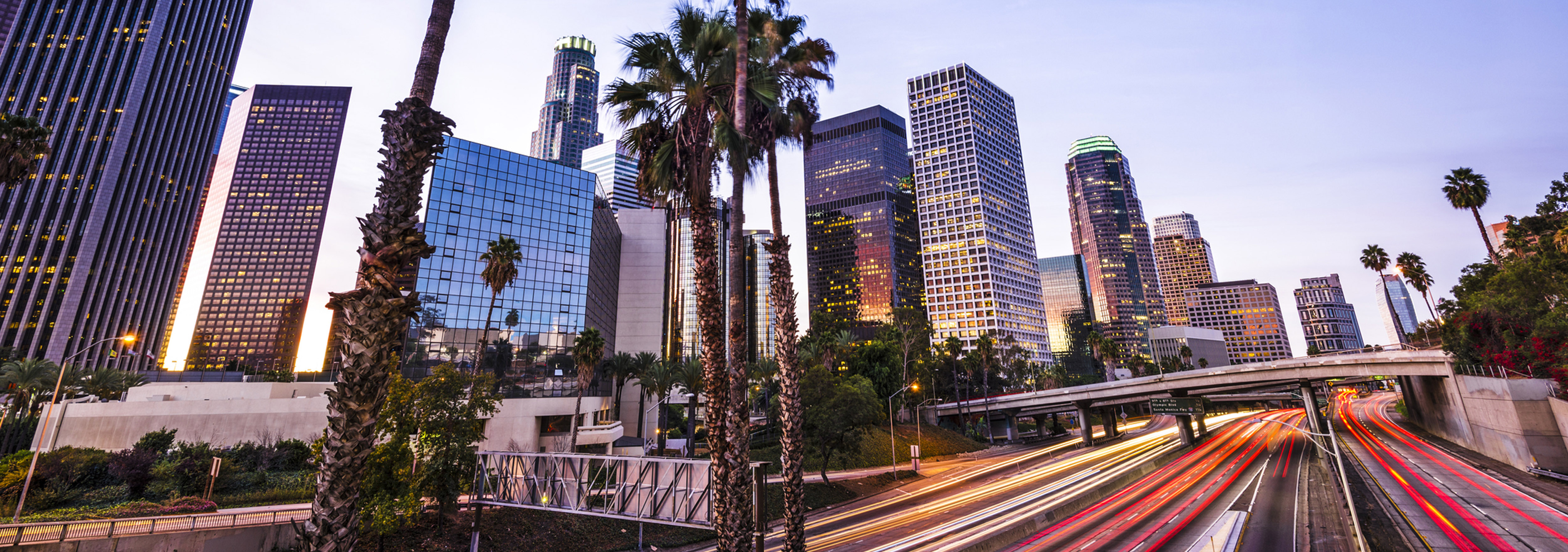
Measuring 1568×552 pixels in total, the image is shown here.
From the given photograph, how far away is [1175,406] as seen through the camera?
199ft

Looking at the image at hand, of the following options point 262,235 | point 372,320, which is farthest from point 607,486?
point 262,235

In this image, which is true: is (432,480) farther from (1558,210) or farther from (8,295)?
(8,295)

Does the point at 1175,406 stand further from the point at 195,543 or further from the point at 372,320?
the point at 195,543

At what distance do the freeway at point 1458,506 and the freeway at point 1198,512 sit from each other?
14.4 feet

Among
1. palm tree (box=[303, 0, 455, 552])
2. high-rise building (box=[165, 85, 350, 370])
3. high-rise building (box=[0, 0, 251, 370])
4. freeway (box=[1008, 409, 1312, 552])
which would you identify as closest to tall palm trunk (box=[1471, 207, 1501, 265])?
freeway (box=[1008, 409, 1312, 552])

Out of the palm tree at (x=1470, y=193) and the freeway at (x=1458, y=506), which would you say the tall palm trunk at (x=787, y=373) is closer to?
the freeway at (x=1458, y=506)

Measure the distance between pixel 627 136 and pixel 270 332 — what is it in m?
241

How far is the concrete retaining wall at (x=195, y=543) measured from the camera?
1588 centimetres

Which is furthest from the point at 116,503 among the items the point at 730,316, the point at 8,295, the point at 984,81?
the point at 984,81

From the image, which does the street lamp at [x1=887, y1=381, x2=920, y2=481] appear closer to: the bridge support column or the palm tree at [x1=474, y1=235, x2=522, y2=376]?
the bridge support column

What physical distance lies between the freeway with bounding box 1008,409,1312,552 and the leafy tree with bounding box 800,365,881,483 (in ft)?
57.3

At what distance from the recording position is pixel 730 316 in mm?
13781

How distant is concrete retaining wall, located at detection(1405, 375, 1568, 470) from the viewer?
3195 cm

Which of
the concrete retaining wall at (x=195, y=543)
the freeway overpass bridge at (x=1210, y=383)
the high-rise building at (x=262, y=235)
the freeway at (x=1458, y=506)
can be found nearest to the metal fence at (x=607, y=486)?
the concrete retaining wall at (x=195, y=543)
